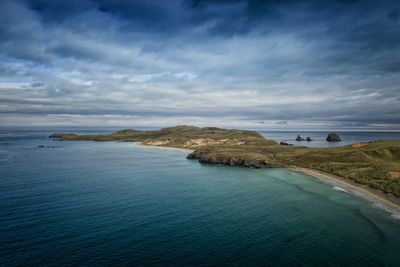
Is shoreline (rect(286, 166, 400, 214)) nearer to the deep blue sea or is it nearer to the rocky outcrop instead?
the deep blue sea

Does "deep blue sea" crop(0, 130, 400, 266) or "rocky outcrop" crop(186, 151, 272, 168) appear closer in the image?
"deep blue sea" crop(0, 130, 400, 266)

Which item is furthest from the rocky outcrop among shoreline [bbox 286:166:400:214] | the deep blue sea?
the deep blue sea

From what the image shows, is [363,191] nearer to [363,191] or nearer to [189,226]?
[363,191]

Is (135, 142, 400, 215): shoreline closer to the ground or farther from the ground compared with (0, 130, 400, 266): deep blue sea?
farther from the ground

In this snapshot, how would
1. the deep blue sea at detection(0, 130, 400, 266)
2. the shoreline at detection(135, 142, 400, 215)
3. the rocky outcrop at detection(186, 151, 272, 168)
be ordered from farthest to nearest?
1. the rocky outcrop at detection(186, 151, 272, 168)
2. the shoreline at detection(135, 142, 400, 215)
3. the deep blue sea at detection(0, 130, 400, 266)

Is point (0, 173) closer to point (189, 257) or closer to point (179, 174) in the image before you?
point (179, 174)

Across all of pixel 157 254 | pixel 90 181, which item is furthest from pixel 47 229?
pixel 90 181

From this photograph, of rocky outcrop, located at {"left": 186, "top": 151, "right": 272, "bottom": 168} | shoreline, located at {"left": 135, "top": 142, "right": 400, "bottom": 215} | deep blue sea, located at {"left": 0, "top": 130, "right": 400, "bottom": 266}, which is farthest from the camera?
rocky outcrop, located at {"left": 186, "top": 151, "right": 272, "bottom": 168}

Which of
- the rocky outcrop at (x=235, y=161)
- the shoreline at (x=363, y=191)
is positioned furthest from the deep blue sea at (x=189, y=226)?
the rocky outcrop at (x=235, y=161)
